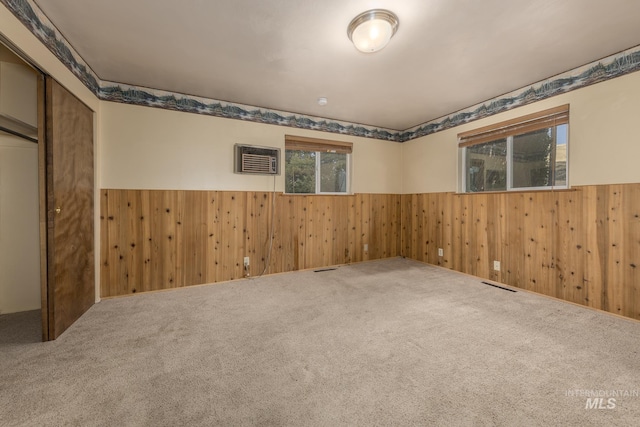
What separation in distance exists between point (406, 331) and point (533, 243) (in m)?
2.11

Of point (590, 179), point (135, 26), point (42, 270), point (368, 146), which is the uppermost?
point (135, 26)

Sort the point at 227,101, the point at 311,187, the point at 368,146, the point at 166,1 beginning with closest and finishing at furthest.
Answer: the point at 166,1 → the point at 227,101 → the point at 311,187 → the point at 368,146

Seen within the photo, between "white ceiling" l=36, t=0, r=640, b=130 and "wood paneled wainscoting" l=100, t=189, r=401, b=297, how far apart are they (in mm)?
1385

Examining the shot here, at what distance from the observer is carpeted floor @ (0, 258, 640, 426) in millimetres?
1325

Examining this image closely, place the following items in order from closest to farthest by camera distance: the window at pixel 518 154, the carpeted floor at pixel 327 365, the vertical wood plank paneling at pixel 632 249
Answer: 1. the carpeted floor at pixel 327 365
2. the vertical wood plank paneling at pixel 632 249
3. the window at pixel 518 154

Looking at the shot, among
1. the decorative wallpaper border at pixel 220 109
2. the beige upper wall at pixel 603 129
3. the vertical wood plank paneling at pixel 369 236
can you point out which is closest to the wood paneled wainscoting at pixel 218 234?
the vertical wood plank paneling at pixel 369 236

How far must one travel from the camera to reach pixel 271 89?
10.4 ft

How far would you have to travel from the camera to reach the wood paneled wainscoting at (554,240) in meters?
2.44

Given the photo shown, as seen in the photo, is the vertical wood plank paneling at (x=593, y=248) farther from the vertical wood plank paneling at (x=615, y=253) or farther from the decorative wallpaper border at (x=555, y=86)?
the decorative wallpaper border at (x=555, y=86)

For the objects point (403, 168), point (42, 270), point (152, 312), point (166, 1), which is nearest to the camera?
point (166, 1)

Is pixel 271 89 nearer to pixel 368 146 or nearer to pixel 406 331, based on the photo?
pixel 368 146

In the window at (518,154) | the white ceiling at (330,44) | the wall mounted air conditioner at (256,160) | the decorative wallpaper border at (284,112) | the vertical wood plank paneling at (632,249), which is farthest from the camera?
the wall mounted air conditioner at (256,160)

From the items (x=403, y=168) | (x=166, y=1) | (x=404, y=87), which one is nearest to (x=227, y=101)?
(x=166, y=1)

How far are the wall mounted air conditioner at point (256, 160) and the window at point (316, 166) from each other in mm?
251
